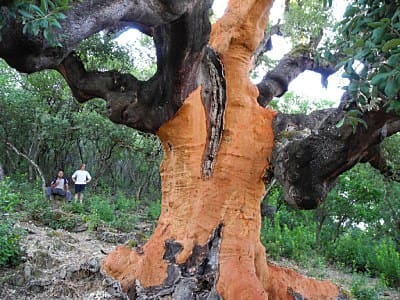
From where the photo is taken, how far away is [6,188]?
574 centimetres

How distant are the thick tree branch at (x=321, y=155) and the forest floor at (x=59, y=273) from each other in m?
2.12

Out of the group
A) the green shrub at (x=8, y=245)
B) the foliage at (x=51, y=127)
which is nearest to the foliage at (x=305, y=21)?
the green shrub at (x=8, y=245)

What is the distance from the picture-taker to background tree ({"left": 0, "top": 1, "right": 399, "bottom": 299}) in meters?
3.95

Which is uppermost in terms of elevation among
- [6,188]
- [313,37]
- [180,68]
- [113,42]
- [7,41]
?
[313,37]

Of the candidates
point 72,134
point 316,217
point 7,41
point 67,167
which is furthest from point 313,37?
point 67,167

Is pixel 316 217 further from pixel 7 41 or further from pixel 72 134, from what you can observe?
pixel 7 41

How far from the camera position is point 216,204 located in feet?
15.3

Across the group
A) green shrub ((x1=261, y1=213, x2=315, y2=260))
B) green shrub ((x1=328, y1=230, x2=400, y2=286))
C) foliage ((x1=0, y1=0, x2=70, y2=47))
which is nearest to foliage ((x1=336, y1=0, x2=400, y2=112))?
foliage ((x1=0, y1=0, x2=70, y2=47))

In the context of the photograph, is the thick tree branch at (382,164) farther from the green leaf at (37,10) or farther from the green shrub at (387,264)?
the green leaf at (37,10)

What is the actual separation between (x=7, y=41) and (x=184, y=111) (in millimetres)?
2479

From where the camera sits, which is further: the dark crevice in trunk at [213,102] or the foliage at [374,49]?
the dark crevice in trunk at [213,102]

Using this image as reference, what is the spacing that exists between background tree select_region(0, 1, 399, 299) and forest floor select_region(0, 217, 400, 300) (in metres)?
0.27

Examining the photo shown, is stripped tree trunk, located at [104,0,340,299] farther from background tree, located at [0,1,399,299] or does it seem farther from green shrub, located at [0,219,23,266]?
green shrub, located at [0,219,23,266]

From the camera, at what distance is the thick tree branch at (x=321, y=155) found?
12.3ft
